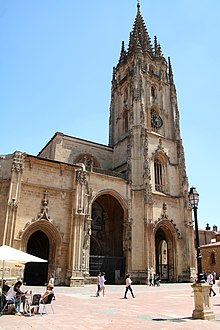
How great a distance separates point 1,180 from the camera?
22750mm

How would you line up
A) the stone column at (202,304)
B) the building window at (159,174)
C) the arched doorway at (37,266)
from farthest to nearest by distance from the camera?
the building window at (159,174)
the arched doorway at (37,266)
the stone column at (202,304)

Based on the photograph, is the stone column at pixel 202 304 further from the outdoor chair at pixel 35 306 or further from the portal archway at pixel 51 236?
the portal archway at pixel 51 236

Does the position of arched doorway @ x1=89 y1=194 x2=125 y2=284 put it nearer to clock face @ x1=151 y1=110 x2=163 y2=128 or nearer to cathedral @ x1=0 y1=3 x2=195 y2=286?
cathedral @ x1=0 y1=3 x2=195 y2=286

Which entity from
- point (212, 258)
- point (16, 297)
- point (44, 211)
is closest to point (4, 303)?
point (16, 297)

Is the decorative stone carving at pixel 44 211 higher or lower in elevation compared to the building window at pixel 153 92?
lower

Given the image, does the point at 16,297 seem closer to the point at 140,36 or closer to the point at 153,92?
the point at 153,92

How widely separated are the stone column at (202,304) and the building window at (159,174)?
78.9 feet

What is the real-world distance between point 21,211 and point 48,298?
1358 cm

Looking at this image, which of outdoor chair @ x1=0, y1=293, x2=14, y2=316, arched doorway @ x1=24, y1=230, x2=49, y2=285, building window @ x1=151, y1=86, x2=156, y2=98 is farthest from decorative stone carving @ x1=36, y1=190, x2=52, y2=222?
building window @ x1=151, y1=86, x2=156, y2=98

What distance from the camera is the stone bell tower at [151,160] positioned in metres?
29.0

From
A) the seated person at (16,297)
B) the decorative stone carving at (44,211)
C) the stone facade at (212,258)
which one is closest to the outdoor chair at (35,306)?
→ the seated person at (16,297)

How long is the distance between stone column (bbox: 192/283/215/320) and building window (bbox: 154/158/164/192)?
78.9 feet

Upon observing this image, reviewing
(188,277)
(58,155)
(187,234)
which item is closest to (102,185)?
(58,155)

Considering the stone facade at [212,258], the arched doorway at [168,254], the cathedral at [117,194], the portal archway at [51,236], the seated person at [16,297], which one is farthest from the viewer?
the stone facade at [212,258]
